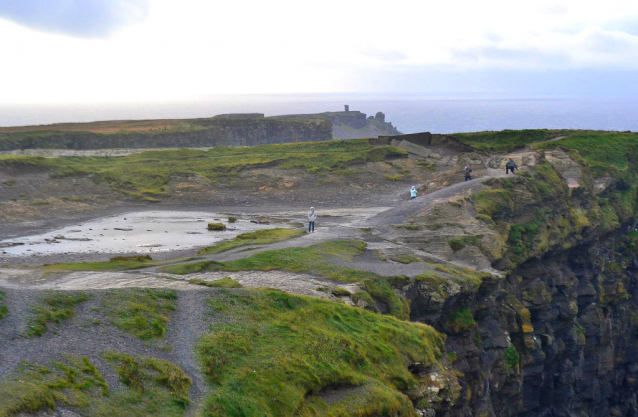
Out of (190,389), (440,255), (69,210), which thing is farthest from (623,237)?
(190,389)

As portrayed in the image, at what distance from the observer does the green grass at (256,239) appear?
27897mm

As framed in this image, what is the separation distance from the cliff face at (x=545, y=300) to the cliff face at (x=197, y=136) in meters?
43.4

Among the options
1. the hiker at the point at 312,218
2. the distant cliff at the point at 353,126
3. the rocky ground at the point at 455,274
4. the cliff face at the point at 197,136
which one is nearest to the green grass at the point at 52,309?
the rocky ground at the point at 455,274

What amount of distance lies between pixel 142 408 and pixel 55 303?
15.8ft

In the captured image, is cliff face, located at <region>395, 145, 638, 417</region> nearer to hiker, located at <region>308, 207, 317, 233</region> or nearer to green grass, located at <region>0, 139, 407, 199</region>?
hiker, located at <region>308, 207, 317, 233</region>

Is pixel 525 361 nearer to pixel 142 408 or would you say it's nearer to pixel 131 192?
pixel 142 408

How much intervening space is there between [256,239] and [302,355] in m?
14.9

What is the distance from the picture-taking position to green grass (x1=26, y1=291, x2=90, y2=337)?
1404 centimetres

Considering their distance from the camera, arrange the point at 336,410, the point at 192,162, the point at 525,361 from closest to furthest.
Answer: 1. the point at 336,410
2. the point at 525,361
3. the point at 192,162

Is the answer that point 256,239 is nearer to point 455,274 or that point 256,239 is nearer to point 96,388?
point 455,274

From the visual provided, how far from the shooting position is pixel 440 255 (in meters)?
29.7

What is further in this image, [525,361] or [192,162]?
[192,162]

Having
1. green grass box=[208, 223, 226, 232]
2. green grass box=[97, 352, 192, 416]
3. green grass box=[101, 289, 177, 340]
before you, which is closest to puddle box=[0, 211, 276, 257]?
green grass box=[208, 223, 226, 232]

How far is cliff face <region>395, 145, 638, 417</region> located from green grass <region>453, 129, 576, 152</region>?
1031 centimetres
